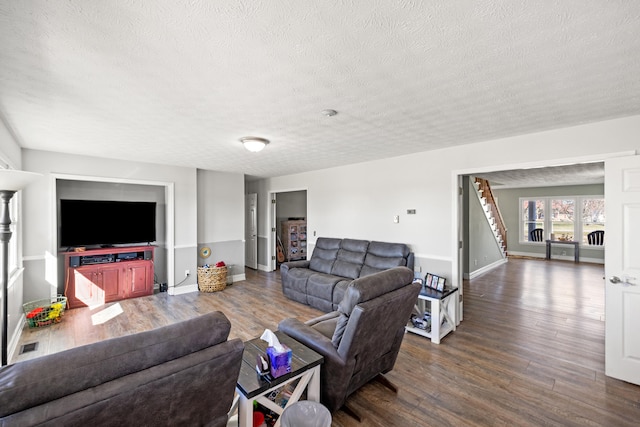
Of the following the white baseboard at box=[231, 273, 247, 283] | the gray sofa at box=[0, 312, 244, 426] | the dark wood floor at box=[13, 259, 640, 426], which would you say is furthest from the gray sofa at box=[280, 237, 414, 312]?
the gray sofa at box=[0, 312, 244, 426]

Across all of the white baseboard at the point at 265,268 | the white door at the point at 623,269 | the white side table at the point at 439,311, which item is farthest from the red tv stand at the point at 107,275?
the white door at the point at 623,269

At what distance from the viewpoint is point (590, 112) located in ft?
8.33

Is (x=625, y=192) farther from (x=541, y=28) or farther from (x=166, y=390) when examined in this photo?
(x=166, y=390)

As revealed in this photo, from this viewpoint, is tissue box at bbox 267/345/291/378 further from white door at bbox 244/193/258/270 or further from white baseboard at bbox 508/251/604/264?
white baseboard at bbox 508/251/604/264

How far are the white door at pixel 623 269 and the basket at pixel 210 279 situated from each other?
17.6 feet

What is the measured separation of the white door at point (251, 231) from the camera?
292 inches

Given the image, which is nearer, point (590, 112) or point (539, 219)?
point (590, 112)

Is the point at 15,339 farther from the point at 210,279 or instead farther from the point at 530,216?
the point at 530,216

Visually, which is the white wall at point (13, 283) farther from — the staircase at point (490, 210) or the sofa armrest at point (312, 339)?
the staircase at point (490, 210)

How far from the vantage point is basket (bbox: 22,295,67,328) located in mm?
3697

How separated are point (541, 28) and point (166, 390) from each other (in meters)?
2.36

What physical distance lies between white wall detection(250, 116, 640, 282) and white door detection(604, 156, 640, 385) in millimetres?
344

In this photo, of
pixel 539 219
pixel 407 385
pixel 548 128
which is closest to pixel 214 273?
pixel 407 385

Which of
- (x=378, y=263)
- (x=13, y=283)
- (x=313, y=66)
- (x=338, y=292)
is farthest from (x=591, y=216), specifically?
(x=13, y=283)
